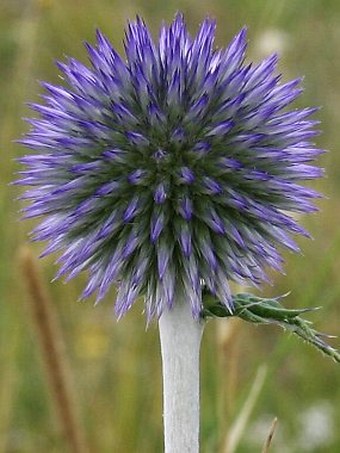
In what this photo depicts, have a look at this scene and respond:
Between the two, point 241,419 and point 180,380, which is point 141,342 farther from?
point 180,380

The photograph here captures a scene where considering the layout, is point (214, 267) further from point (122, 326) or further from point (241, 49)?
point (122, 326)

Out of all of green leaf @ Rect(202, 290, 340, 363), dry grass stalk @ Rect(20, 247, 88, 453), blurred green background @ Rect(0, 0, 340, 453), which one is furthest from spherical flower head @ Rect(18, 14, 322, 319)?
blurred green background @ Rect(0, 0, 340, 453)

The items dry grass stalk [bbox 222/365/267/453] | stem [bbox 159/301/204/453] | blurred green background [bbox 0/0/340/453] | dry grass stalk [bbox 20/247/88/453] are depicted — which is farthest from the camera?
blurred green background [bbox 0/0/340/453]

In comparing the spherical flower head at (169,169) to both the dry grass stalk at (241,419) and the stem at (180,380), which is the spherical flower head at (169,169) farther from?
the dry grass stalk at (241,419)

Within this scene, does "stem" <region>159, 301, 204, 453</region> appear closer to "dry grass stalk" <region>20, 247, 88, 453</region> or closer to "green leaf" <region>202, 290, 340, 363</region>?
"green leaf" <region>202, 290, 340, 363</region>

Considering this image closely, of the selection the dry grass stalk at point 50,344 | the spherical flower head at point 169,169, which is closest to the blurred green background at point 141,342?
the dry grass stalk at point 50,344

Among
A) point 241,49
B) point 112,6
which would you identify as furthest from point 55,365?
point 112,6
